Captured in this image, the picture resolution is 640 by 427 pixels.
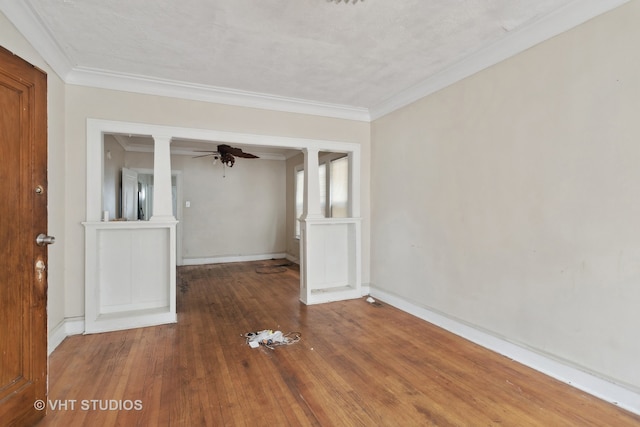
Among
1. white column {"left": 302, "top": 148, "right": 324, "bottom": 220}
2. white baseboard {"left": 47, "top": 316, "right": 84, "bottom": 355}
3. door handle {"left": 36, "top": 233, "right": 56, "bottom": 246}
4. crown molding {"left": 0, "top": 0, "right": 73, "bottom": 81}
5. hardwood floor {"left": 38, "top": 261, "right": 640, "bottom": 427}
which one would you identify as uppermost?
crown molding {"left": 0, "top": 0, "right": 73, "bottom": 81}

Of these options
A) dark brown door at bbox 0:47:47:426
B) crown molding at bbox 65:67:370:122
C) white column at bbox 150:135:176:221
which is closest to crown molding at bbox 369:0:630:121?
crown molding at bbox 65:67:370:122

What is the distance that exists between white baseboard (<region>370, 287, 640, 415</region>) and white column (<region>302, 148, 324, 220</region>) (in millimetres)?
1780

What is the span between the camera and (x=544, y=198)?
91.8 inches

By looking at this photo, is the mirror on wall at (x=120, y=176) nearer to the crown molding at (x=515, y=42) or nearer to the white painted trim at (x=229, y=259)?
the white painted trim at (x=229, y=259)

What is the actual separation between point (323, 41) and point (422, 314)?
2951mm

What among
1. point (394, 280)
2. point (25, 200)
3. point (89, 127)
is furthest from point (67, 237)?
point (394, 280)

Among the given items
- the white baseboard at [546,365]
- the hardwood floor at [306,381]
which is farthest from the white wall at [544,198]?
the hardwood floor at [306,381]

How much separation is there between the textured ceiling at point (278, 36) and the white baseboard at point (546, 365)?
2.53 meters

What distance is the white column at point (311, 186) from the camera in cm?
413

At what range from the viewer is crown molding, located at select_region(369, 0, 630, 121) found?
6.73ft

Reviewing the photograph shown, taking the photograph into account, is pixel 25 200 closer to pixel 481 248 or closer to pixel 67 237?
pixel 67 237

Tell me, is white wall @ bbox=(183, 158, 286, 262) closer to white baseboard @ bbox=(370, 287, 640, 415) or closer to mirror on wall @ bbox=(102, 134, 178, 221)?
mirror on wall @ bbox=(102, 134, 178, 221)

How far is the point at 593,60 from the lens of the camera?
2051 mm

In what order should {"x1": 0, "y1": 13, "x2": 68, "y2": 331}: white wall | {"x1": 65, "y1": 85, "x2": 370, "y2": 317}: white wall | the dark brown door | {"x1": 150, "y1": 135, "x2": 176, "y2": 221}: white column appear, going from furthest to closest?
{"x1": 150, "y1": 135, "x2": 176, "y2": 221}: white column → {"x1": 65, "y1": 85, "x2": 370, "y2": 317}: white wall → {"x1": 0, "y1": 13, "x2": 68, "y2": 331}: white wall → the dark brown door
